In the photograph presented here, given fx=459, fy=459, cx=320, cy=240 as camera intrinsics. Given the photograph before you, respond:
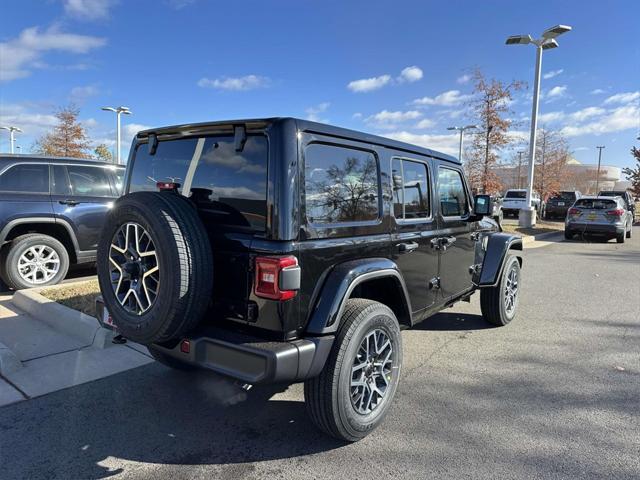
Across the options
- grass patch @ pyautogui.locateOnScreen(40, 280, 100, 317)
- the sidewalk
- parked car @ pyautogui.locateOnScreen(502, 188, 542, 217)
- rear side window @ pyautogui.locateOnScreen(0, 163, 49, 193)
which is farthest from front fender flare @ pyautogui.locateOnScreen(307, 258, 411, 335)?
parked car @ pyautogui.locateOnScreen(502, 188, 542, 217)

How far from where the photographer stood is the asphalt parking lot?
103 inches

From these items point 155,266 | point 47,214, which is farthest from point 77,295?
point 155,266

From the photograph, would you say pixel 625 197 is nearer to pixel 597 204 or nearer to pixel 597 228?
pixel 597 204

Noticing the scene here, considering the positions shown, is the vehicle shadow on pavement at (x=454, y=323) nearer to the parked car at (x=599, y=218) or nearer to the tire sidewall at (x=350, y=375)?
the tire sidewall at (x=350, y=375)

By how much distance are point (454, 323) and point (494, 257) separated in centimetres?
99

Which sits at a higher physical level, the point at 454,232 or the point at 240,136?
the point at 240,136

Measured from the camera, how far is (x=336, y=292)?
2.67 m

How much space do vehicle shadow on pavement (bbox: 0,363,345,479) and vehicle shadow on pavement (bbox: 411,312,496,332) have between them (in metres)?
2.39

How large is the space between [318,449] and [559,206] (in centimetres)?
2518

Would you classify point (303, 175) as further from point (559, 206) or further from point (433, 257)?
point (559, 206)

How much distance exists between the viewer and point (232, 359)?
246 centimetres

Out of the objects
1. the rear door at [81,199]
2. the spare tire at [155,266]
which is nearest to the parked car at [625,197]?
the rear door at [81,199]

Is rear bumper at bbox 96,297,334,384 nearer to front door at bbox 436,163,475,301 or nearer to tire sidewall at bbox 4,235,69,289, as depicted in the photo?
front door at bbox 436,163,475,301

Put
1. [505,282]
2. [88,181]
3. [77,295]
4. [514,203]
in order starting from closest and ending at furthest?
[505,282] → [77,295] → [88,181] → [514,203]
